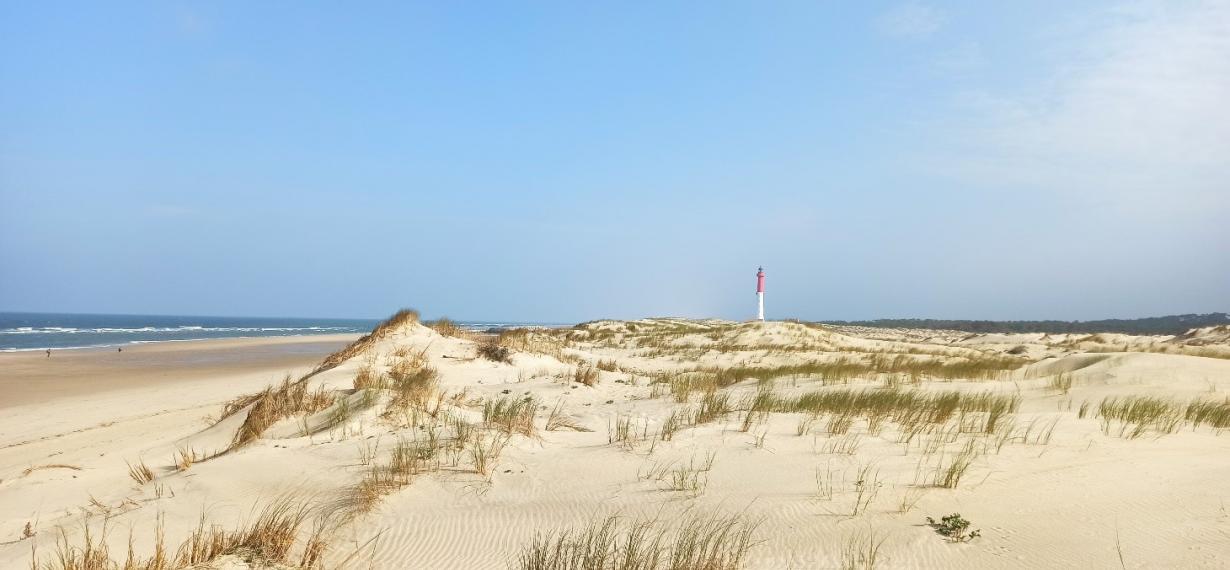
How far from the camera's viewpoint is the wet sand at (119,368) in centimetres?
1709

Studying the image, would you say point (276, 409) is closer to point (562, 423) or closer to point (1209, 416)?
point (562, 423)

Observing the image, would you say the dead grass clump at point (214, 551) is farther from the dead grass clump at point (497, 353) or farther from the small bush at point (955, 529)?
the dead grass clump at point (497, 353)

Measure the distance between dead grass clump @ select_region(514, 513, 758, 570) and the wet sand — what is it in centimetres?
1730

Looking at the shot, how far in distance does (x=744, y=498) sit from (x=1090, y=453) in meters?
2.96

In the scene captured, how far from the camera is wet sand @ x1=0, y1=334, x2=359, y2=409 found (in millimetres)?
17094

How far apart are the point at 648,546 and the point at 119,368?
26.1m

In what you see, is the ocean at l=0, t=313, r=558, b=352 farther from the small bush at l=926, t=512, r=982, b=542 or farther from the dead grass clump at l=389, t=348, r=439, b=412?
the small bush at l=926, t=512, r=982, b=542


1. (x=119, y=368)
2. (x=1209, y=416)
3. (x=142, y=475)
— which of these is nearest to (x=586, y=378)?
(x=142, y=475)

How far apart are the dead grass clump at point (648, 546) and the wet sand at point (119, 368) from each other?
17.3 metres

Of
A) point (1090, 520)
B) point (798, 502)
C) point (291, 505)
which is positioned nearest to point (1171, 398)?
point (1090, 520)

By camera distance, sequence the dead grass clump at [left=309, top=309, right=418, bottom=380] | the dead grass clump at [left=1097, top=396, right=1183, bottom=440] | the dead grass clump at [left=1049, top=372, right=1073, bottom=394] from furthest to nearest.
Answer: the dead grass clump at [left=309, top=309, right=418, bottom=380]
the dead grass clump at [left=1049, top=372, right=1073, bottom=394]
the dead grass clump at [left=1097, top=396, right=1183, bottom=440]

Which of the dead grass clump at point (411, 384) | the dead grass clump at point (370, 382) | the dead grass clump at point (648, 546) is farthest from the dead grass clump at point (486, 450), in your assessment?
Answer: the dead grass clump at point (370, 382)

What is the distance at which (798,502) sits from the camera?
3.93 meters

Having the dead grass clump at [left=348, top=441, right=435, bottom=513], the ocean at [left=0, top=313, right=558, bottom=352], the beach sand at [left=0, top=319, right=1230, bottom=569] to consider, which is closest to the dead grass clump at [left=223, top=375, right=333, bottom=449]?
the beach sand at [left=0, top=319, right=1230, bottom=569]
